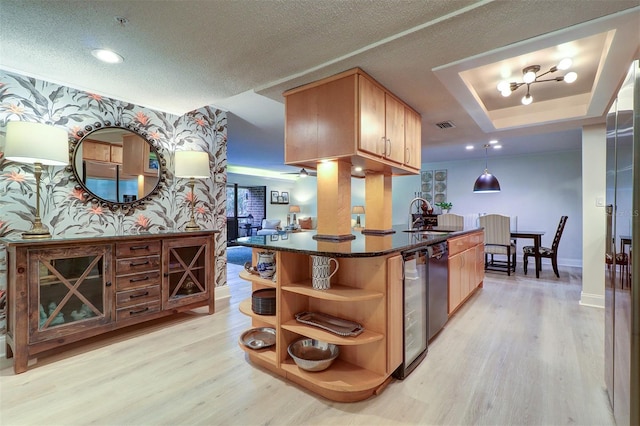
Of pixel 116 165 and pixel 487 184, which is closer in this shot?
pixel 116 165

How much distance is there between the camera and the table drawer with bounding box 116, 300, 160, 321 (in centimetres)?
239

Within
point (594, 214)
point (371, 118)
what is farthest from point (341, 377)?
point (594, 214)

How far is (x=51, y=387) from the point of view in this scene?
5.91 ft

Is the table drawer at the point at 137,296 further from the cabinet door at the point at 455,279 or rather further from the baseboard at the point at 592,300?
the baseboard at the point at 592,300

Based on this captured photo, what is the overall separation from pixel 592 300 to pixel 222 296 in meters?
4.31

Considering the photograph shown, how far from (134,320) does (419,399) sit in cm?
229

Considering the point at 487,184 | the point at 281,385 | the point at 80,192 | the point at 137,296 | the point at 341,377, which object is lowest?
the point at 281,385

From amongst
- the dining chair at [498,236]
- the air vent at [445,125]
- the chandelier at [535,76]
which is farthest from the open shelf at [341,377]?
the dining chair at [498,236]

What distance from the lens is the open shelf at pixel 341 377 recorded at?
1.61 m

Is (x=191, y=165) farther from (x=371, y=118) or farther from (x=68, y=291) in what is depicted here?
(x=371, y=118)

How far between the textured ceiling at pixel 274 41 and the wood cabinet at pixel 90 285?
1.30 metres

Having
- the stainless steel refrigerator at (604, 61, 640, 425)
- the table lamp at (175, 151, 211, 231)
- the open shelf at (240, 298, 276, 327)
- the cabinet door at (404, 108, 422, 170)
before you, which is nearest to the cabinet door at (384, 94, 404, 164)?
the cabinet door at (404, 108, 422, 170)

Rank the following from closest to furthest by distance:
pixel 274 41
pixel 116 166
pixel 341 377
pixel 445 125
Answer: pixel 341 377 < pixel 274 41 < pixel 116 166 < pixel 445 125

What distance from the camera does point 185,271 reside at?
285cm
